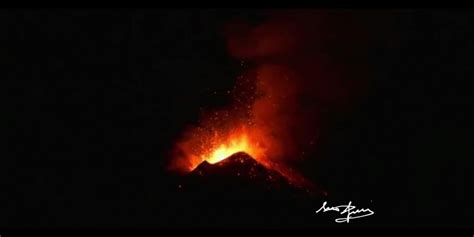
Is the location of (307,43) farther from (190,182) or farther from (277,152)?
(190,182)

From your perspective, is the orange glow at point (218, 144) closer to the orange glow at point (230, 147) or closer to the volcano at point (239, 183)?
the orange glow at point (230, 147)

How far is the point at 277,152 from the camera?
767 centimetres

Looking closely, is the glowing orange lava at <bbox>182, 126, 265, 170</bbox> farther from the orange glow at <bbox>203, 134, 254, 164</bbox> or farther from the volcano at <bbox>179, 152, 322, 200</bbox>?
the volcano at <bbox>179, 152, 322, 200</bbox>

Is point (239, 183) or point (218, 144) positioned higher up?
point (218, 144)

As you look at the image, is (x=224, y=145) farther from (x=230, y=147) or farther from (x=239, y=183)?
(x=239, y=183)

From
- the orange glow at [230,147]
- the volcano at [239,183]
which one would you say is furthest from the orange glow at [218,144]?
the volcano at [239,183]

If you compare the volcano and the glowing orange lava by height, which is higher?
the glowing orange lava

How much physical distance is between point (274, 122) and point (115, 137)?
84.9 inches

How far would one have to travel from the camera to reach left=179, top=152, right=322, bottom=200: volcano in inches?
225

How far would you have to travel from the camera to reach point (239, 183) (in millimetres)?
5809

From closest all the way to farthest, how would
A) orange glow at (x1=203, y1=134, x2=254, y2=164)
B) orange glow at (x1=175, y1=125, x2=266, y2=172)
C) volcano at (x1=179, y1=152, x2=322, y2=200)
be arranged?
volcano at (x1=179, y1=152, x2=322, y2=200) < orange glow at (x1=175, y1=125, x2=266, y2=172) < orange glow at (x1=203, y1=134, x2=254, y2=164)

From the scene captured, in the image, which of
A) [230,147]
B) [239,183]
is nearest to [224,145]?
[230,147]

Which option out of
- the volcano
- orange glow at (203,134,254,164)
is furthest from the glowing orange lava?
the volcano

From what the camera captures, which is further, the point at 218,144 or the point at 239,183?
the point at 218,144
